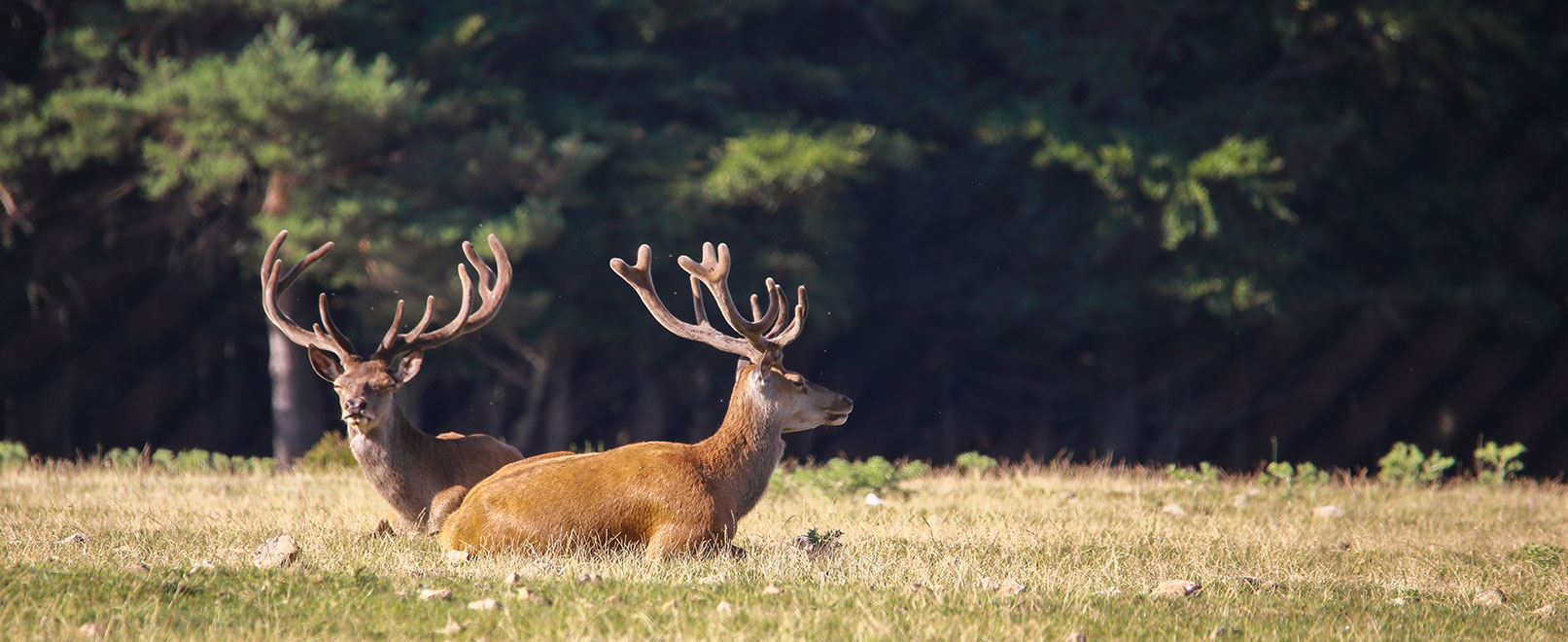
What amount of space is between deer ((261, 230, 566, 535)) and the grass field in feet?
1.15

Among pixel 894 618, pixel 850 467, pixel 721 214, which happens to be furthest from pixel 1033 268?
pixel 894 618

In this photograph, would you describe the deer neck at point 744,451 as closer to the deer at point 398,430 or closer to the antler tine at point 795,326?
the antler tine at point 795,326

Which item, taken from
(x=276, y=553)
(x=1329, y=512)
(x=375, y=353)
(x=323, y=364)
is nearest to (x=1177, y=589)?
(x=276, y=553)

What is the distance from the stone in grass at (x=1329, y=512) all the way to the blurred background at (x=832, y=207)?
8.10 metres

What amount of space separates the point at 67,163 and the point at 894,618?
13983 mm

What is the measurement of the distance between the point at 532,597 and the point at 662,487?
169 cm

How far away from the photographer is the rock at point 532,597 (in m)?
5.59

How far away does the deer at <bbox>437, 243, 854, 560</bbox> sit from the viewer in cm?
711

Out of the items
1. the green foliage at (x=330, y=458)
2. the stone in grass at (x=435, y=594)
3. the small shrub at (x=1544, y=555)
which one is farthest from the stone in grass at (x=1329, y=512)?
the green foliage at (x=330, y=458)

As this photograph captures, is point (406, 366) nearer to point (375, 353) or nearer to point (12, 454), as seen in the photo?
point (375, 353)

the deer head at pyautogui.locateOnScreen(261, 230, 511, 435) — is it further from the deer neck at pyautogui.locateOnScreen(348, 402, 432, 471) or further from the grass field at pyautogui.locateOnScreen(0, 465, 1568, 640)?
the grass field at pyautogui.locateOnScreen(0, 465, 1568, 640)

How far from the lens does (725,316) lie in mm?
Answer: 8148

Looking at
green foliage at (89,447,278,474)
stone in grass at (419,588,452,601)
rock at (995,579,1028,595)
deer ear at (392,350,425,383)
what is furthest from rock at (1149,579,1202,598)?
green foliage at (89,447,278,474)

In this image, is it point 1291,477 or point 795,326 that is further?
point 1291,477
